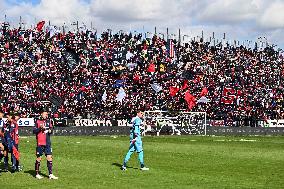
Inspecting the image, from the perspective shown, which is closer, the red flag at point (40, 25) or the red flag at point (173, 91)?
the red flag at point (173, 91)

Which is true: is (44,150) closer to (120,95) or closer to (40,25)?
(120,95)

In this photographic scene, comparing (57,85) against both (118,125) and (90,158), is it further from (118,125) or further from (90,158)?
(90,158)

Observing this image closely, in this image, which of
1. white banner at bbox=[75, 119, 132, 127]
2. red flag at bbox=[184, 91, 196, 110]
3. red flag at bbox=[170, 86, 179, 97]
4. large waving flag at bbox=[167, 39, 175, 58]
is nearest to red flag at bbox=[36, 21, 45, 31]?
large waving flag at bbox=[167, 39, 175, 58]

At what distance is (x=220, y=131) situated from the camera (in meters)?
64.4

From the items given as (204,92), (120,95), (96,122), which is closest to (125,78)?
(120,95)

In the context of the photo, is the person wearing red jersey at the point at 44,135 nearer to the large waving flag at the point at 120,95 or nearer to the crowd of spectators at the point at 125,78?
the crowd of spectators at the point at 125,78

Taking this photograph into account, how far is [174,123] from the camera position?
6319 cm

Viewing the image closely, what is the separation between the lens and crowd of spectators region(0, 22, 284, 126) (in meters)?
68.4

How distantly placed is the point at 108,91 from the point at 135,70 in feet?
25.4

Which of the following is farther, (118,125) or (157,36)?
(157,36)

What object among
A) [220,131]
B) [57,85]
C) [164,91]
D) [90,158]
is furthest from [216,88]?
[90,158]

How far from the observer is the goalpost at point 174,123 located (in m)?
61.4

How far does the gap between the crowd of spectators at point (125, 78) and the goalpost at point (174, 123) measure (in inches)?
226

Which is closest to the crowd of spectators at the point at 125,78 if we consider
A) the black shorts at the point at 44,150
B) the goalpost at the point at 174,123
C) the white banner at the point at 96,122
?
the white banner at the point at 96,122
